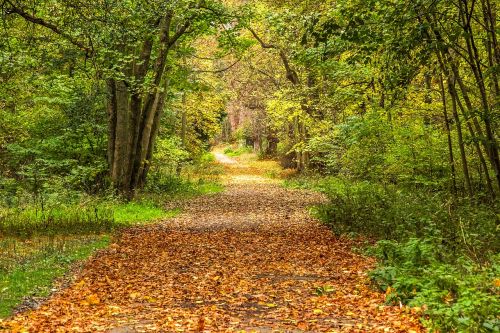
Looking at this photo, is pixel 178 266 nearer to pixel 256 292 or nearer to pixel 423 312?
pixel 256 292

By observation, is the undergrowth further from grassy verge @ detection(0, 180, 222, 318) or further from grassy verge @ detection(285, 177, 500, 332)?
grassy verge @ detection(285, 177, 500, 332)

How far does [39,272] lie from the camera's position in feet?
28.8

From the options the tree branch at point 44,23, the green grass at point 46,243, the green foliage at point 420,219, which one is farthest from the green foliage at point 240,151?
the tree branch at point 44,23

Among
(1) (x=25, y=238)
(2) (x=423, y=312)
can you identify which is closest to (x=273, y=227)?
(1) (x=25, y=238)

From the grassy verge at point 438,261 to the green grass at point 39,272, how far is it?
16.6 feet

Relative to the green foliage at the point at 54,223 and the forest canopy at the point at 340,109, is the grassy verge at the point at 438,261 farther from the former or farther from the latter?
the green foliage at the point at 54,223

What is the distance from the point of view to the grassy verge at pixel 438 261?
5152 mm

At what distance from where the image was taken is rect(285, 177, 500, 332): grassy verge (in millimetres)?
5152

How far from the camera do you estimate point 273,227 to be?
1496cm

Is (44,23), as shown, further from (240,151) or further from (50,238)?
(240,151)

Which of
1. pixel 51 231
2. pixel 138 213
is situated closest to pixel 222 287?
pixel 51 231

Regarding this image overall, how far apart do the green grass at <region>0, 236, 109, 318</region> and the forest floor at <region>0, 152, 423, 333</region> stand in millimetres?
319

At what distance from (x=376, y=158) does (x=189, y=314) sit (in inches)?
457

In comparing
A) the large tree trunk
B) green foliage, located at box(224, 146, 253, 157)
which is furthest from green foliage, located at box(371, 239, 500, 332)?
green foliage, located at box(224, 146, 253, 157)
